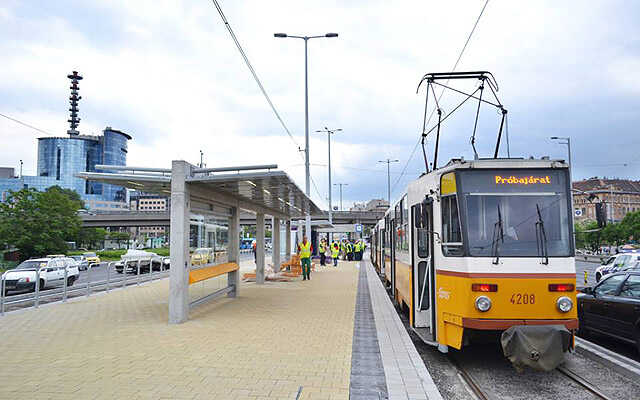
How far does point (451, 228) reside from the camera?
7031mm

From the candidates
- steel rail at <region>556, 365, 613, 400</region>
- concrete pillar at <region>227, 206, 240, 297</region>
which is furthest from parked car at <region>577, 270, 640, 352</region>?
concrete pillar at <region>227, 206, 240, 297</region>

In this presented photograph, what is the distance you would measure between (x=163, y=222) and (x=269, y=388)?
6002 centimetres

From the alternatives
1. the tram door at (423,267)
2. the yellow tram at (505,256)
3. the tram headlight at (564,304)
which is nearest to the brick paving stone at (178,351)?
the tram door at (423,267)

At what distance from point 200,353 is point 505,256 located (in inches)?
190

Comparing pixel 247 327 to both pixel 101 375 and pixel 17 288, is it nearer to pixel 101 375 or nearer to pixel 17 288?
pixel 101 375

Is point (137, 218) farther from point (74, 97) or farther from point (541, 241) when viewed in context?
point (74, 97)

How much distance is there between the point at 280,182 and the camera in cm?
1130

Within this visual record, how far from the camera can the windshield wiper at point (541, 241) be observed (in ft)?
21.8

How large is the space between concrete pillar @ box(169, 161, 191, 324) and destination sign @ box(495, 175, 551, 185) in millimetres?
6578

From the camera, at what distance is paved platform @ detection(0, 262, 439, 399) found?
583 cm

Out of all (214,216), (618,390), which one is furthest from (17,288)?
(618,390)

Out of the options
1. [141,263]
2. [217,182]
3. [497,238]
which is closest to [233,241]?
[217,182]

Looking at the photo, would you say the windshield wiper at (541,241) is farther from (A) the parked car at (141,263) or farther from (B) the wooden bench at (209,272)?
(A) the parked car at (141,263)

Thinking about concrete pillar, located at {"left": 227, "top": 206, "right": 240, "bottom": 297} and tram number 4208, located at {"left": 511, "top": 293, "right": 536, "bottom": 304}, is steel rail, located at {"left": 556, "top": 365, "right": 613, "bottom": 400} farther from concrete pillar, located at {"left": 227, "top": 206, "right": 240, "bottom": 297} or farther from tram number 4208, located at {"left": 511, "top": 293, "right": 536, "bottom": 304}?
concrete pillar, located at {"left": 227, "top": 206, "right": 240, "bottom": 297}
